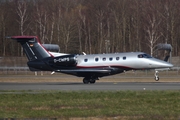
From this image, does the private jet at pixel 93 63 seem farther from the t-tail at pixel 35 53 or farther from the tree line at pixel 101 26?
the tree line at pixel 101 26

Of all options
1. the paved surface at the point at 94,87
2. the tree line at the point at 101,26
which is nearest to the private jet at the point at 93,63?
the paved surface at the point at 94,87

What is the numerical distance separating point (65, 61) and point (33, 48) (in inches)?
122

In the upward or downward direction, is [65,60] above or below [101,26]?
below

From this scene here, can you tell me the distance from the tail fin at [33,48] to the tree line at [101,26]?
33211 millimetres

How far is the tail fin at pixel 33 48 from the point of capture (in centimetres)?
4294

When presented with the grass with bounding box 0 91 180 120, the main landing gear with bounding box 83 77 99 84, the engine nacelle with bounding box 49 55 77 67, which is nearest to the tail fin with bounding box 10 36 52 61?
the engine nacelle with bounding box 49 55 77 67

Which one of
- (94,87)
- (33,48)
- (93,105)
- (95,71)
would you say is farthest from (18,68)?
(93,105)

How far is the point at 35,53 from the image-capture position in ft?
141

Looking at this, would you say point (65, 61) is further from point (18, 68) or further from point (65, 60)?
point (18, 68)

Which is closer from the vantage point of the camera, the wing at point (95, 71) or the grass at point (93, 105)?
the grass at point (93, 105)

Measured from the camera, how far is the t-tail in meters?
42.6

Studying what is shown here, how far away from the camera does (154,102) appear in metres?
23.6

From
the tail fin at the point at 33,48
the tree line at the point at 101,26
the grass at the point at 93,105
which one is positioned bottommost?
the grass at the point at 93,105

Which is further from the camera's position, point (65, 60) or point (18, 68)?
point (18, 68)
